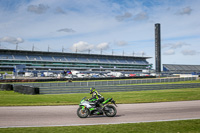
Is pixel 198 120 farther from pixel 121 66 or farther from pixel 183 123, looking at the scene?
pixel 121 66

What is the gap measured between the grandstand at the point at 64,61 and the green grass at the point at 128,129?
302ft

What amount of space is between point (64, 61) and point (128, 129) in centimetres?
10687

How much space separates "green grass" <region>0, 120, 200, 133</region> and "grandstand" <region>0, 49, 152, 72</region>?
92132 mm

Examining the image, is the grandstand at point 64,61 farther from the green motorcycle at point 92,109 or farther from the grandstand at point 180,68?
the green motorcycle at point 92,109

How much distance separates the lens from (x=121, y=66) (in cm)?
12775

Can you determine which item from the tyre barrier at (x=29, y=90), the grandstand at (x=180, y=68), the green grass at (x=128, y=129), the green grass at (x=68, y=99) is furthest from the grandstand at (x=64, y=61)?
the green grass at (x=128, y=129)

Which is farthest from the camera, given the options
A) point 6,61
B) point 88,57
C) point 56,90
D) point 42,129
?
point 88,57

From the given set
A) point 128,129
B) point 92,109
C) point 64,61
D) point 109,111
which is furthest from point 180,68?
point 128,129

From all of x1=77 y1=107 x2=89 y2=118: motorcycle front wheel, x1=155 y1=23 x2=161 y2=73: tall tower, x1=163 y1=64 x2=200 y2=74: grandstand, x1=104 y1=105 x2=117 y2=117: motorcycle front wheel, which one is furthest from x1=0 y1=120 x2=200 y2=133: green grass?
x1=163 y1=64 x2=200 y2=74: grandstand

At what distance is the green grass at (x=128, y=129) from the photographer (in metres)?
7.59

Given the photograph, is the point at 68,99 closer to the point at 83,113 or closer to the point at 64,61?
the point at 83,113


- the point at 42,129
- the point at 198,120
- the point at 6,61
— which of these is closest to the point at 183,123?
the point at 198,120

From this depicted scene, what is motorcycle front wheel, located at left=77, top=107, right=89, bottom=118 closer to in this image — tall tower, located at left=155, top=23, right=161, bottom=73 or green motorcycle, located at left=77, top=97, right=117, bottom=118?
green motorcycle, located at left=77, top=97, right=117, bottom=118

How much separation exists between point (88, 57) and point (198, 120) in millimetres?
115447
